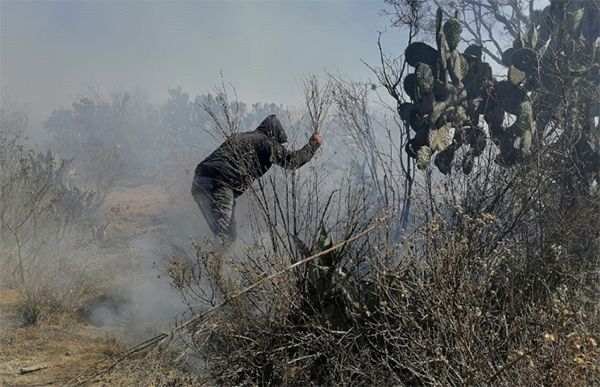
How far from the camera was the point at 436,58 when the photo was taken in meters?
5.74

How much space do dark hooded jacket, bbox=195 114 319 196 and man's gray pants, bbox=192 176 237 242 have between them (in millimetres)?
75

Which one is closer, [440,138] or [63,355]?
[63,355]

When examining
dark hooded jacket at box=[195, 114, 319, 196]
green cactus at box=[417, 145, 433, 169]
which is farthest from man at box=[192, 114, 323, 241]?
green cactus at box=[417, 145, 433, 169]

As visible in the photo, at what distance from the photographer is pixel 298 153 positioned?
4125 millimetres

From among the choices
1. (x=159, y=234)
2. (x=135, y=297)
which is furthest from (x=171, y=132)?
(x=135, y=297)

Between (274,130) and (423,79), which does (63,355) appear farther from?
(423,79)

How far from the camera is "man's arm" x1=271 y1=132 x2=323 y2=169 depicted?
4052mm

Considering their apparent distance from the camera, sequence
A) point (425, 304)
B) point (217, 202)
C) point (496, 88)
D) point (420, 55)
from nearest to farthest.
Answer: point (425, 304)
point (217, 202)
point (420, 55)
point (496, 88)

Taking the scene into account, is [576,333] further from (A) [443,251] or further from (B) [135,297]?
(B) [135,297]

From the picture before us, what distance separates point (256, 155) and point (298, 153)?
0.43 metres

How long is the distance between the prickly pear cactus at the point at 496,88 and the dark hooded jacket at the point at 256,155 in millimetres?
1452

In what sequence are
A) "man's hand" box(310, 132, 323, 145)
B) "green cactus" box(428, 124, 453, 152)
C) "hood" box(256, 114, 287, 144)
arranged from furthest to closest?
"green cactus" box(428, 124, 453, 152), "hood" box(256, 114, 287, 144), "man's hand" box(310, 132, 323, 145)

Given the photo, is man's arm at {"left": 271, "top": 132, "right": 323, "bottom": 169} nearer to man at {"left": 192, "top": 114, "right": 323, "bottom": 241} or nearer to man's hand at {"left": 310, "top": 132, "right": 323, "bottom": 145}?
man's hand at {"left": 310, "top": 132, "right": 323, "bottom": 145}

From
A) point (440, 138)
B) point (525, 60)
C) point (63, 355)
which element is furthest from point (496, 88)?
point (63, 355)
